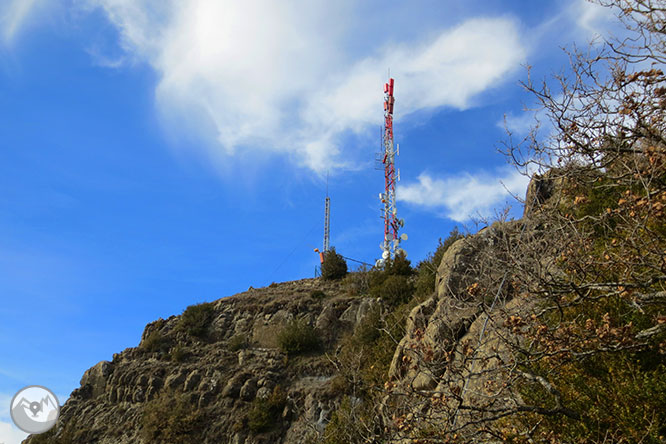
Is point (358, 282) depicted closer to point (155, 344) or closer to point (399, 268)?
point (399, 268)

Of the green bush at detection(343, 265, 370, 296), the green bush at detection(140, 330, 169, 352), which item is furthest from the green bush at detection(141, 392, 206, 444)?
the green bush at detection(343, 265, 370, 296)

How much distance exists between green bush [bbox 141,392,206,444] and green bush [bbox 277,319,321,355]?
391 centimetres

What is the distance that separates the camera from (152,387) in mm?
17297

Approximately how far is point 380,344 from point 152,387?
8930 millimetres

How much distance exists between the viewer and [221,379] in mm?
16922

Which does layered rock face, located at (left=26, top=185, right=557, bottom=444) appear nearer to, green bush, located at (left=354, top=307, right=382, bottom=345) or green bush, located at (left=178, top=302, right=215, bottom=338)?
green bush, located at (left=178, top=302, right=215, bottom=338)

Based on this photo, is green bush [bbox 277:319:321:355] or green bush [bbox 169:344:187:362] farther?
green bush [bbox 169:344:187:362]

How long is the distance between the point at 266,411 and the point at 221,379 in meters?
2.94

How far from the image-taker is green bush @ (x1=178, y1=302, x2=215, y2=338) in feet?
67.9

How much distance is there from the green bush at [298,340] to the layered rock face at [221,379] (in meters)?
0.29

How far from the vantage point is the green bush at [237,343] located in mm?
18922

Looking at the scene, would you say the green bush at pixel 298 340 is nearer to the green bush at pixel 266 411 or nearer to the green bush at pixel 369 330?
the green bush at pixel 369 330

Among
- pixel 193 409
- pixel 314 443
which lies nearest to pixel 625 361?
pixel 314 443

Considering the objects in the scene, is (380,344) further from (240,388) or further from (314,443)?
(240,388)
